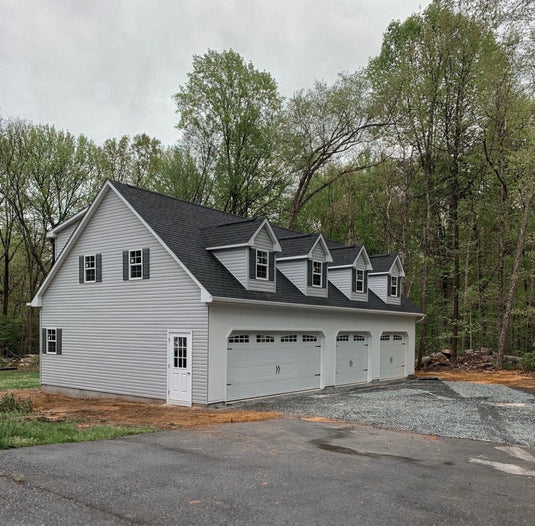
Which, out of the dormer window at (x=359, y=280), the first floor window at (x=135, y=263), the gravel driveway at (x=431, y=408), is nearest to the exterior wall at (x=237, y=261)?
the first floor window at (x=135, y=263)

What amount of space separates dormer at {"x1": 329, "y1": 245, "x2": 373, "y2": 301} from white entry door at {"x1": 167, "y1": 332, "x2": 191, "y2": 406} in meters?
8.86

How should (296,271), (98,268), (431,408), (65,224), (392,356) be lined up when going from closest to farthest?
(431,408) → (98,268) → (296,271) → (65,224) → (392,356)

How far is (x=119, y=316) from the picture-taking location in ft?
56.4

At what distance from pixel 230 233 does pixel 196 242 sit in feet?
3.88

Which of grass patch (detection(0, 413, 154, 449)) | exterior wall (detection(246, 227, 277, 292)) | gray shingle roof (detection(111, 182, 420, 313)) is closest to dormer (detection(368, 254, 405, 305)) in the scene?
gray shingle roof (detection(111, 182, 420, 313))

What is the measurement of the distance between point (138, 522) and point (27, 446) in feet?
14.4

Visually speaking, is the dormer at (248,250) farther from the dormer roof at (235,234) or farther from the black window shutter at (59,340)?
the black window shutter at (59,340)

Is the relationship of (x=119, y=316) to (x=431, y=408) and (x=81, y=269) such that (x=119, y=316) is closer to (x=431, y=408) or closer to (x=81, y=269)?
(x=81, y=269)

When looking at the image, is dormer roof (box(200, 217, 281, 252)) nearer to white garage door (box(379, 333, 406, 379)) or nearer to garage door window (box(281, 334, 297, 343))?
garage door window (box(281, 334, 297, 343))

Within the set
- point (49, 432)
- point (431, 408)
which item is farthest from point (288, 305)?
point (49, 432)

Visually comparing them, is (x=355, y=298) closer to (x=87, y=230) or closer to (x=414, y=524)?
(x=87, y=230)

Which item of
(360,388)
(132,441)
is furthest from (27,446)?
(360,388)

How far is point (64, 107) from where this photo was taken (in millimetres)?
34031

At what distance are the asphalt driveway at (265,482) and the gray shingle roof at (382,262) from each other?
15.0 metres
